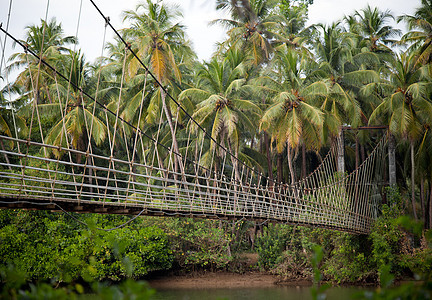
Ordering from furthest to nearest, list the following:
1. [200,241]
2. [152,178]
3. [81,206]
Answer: [200,241]
[152,178]
[81,206]

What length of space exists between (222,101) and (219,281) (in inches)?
221

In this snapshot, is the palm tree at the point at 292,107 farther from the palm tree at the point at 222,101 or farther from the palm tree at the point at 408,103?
the palm tree at the point at 408,103

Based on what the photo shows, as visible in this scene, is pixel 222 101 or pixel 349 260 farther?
pixel 222 101

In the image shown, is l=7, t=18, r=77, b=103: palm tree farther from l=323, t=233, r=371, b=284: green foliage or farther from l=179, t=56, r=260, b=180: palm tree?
l=323, t=233, r=371, b=284: green foliage

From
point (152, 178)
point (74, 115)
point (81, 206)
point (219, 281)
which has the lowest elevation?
point (219, 281)

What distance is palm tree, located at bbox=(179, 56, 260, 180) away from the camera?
13516mm

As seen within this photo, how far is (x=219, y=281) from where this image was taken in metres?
14.5

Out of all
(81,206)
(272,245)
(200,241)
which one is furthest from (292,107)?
(81,206)

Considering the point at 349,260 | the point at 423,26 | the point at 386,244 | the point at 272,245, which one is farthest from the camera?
the point at 272,245

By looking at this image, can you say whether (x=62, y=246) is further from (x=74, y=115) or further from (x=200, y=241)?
(x=200, y=241)

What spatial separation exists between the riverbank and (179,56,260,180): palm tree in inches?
151

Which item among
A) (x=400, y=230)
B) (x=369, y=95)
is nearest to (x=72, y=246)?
(x=400, y=230)

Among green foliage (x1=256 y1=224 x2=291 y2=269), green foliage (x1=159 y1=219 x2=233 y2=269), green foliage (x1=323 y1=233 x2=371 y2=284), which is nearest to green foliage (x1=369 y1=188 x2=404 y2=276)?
green foliage (x1=323 y1=233 x2=371 y2=284)

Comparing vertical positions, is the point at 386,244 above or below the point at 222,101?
below
